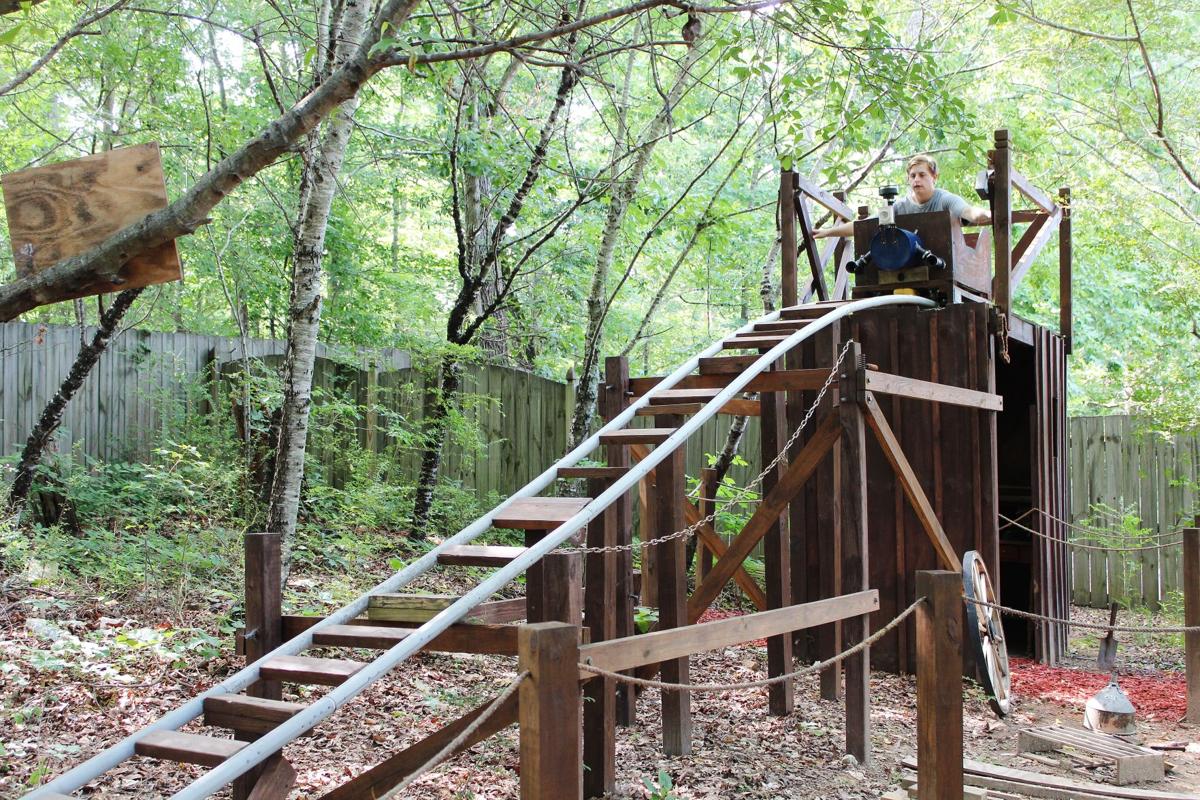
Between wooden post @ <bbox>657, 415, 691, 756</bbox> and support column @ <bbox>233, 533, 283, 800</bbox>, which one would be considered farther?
wooden post @ <bbox>657, 415, 691, 756</bbox>

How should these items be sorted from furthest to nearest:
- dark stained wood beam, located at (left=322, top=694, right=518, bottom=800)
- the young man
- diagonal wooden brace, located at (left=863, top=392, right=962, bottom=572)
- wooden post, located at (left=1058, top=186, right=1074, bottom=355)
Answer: wooden post, located at (left=1058, top=186, right=1074, bottom=355), the young man, diagonal wooden brace, located at (left=863, top=392, right=962, bottom=572), dark stained wood beam, located at (left=322, top=694, right=518, bottom=800)

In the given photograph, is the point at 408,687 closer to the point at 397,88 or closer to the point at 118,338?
the point at 118,338

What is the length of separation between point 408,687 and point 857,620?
9.50ft

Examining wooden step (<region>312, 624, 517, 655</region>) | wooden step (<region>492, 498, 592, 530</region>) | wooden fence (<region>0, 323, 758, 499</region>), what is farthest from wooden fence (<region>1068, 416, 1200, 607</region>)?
wooden step (<region>312, 624, 517, 655</region>)

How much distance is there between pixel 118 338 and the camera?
10.7 m

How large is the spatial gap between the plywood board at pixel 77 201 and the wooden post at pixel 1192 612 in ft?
24.0

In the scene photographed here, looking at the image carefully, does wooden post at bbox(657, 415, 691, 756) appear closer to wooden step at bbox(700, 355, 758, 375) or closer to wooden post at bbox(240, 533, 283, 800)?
wooden step at bbox(700, 355, 758, 375)

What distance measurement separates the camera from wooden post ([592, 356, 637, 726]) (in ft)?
20.4

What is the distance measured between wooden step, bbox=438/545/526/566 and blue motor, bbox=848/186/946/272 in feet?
14.5

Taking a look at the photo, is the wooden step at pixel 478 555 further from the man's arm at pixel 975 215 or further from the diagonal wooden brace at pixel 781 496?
the man's arm at pixel 975 215

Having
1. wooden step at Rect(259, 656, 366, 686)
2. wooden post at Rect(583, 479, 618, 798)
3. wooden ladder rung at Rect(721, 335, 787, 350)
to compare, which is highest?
wooden ladder rung at Rect(721, 335, 787, 350)

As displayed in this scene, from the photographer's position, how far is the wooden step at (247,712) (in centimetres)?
381

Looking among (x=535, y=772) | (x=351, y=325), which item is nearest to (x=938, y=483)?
(x=535, y=772)

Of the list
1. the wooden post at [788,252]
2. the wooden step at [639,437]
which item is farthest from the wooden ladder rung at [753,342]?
the wooden post at [788,252]
